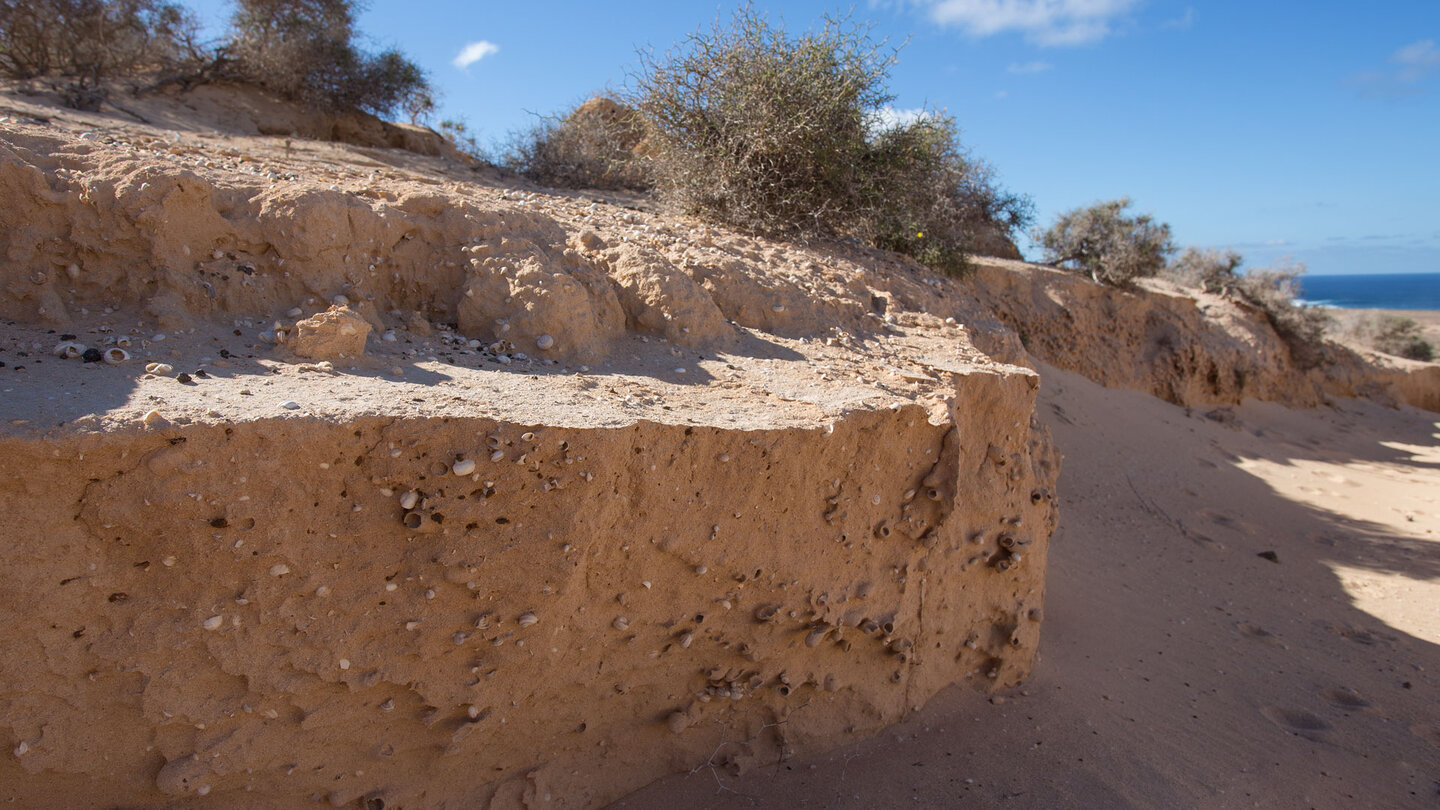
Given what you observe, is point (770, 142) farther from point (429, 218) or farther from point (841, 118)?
point (429, 218)

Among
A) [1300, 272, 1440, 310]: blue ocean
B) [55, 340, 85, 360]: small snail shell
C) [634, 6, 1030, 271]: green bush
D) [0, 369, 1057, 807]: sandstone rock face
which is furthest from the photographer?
Result: [1300, 272, 1440, 310]: blue ocean

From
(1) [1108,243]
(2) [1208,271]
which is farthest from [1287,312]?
(1) [1108,243]

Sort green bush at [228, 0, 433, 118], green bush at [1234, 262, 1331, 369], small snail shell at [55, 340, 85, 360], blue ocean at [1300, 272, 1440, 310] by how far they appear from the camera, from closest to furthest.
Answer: small snail shell at [55, 340, 85, 360] < green bush at [228, 0, 433, 118] < green bush at [1234, 262, 1331, 369] < blue ocean at [1300, 272, 1440, 310]

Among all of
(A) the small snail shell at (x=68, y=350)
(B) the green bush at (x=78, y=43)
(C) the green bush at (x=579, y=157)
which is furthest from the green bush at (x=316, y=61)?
(A) the small snail shell at (x=68, y=350)

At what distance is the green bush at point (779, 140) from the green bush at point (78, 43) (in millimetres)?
5524

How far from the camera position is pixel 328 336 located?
2.38 metres

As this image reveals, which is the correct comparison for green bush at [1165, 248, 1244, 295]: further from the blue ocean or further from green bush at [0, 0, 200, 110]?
green bush at [0, 0, 200, 110]

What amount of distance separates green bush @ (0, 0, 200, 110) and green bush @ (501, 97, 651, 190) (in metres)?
3.83

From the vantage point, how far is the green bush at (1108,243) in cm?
947

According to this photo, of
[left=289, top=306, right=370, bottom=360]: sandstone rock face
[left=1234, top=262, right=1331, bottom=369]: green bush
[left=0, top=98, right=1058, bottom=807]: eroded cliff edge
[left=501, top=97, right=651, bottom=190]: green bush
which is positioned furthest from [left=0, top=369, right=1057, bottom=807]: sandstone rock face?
[left=1234, top=262, right=1331, bottom=369]: green bush

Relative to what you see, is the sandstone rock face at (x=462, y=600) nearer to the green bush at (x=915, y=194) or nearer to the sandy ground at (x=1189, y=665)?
the sandy ground at (x=1189, y=665)

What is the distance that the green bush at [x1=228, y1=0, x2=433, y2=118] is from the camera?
8.77 metres

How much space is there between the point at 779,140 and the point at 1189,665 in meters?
3.87

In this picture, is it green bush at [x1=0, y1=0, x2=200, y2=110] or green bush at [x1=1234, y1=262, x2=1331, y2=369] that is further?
green bush at [x1=1234, y1=262, x2=1331, y2=369]
